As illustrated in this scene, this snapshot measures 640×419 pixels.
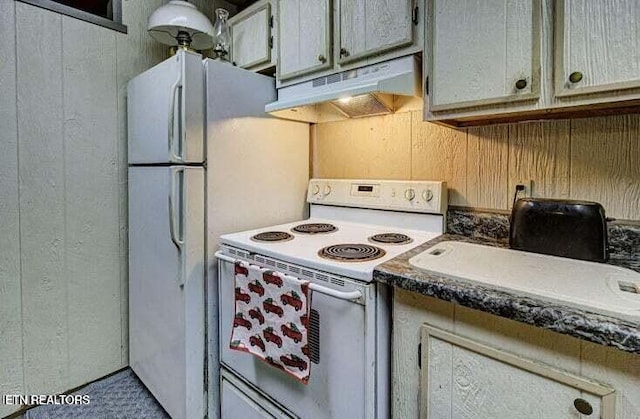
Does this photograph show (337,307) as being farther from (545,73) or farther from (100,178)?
(100,178)

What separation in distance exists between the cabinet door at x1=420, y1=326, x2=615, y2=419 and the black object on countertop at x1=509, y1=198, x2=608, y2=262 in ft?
1.69

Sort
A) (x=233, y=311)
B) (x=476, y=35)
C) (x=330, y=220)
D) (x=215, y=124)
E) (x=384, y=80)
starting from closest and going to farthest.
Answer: (x=476, y=35) < (x=384, y=80) < (x=233, y=311) < (x=215, y=124) < (x=330, y=220)

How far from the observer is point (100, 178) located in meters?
1.91

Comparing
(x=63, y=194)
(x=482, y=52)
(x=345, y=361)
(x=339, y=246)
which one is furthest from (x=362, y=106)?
(x=63, y=194)

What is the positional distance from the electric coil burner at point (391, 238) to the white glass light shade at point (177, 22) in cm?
146

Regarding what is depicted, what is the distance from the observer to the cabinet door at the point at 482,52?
1.00 m

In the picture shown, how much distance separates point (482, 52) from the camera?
1.09m

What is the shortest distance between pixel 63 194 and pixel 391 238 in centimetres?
174

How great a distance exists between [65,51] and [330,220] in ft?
5.48

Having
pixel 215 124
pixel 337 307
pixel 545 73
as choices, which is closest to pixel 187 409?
pixel 337 307

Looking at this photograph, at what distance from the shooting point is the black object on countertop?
1.05 metres

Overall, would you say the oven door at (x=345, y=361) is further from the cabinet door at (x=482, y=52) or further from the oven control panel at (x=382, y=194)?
the cabinet door at (x=482, y=52)

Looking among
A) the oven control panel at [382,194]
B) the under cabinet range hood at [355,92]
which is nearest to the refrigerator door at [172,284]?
the under cabinet range hood at [355,92]

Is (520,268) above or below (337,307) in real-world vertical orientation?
above
